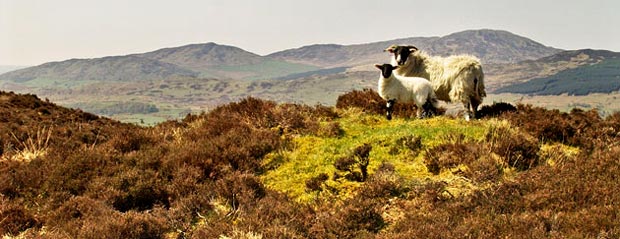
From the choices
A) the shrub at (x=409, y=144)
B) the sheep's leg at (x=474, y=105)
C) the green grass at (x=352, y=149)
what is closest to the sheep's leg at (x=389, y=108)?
the green grass at (x=352, y=149)

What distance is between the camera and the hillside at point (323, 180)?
22.4 ft

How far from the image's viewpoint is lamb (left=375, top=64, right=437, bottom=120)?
13562 millimetres

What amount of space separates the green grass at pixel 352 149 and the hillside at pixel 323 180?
1.6 inches

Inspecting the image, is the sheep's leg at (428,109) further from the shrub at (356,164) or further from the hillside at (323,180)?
the shrub at (356,164)

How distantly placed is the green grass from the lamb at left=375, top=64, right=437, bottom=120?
964 mm

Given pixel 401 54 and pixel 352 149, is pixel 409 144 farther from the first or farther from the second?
pixel 401 54

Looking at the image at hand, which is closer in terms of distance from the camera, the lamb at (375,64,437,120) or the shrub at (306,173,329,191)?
the shrub at (306,173,329,191)

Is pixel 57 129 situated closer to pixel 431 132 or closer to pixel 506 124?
pixel 431 132

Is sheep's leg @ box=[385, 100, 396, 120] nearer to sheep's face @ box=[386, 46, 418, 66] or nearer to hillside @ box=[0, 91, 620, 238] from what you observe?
hillside @ box=[0, 91, 620, 238]

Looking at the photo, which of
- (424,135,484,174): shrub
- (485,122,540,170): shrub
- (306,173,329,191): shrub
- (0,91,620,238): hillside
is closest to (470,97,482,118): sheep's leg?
(0,91,620,238): hillside

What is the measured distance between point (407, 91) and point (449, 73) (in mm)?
1492

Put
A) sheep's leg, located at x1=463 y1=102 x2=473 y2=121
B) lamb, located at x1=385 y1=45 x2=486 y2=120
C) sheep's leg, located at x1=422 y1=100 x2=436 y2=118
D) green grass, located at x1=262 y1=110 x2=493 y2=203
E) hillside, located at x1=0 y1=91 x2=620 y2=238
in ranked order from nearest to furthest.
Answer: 1. hillside, located at x1=0 y1=91 x2=620 y2=238
2. green grass, located at x1=262 y1=110 x2=493 y2=203
3. sheep's leg, located at x1=463 y1=102 x2=473 y2=121
4. sheep's leg, located at x1=422 y1=100 x2=436 y2=118
5. lamb, located at x1=385 y1=45 x2=486 y2=120

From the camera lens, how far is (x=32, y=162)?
1002 centimetres

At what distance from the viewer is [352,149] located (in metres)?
9.89
